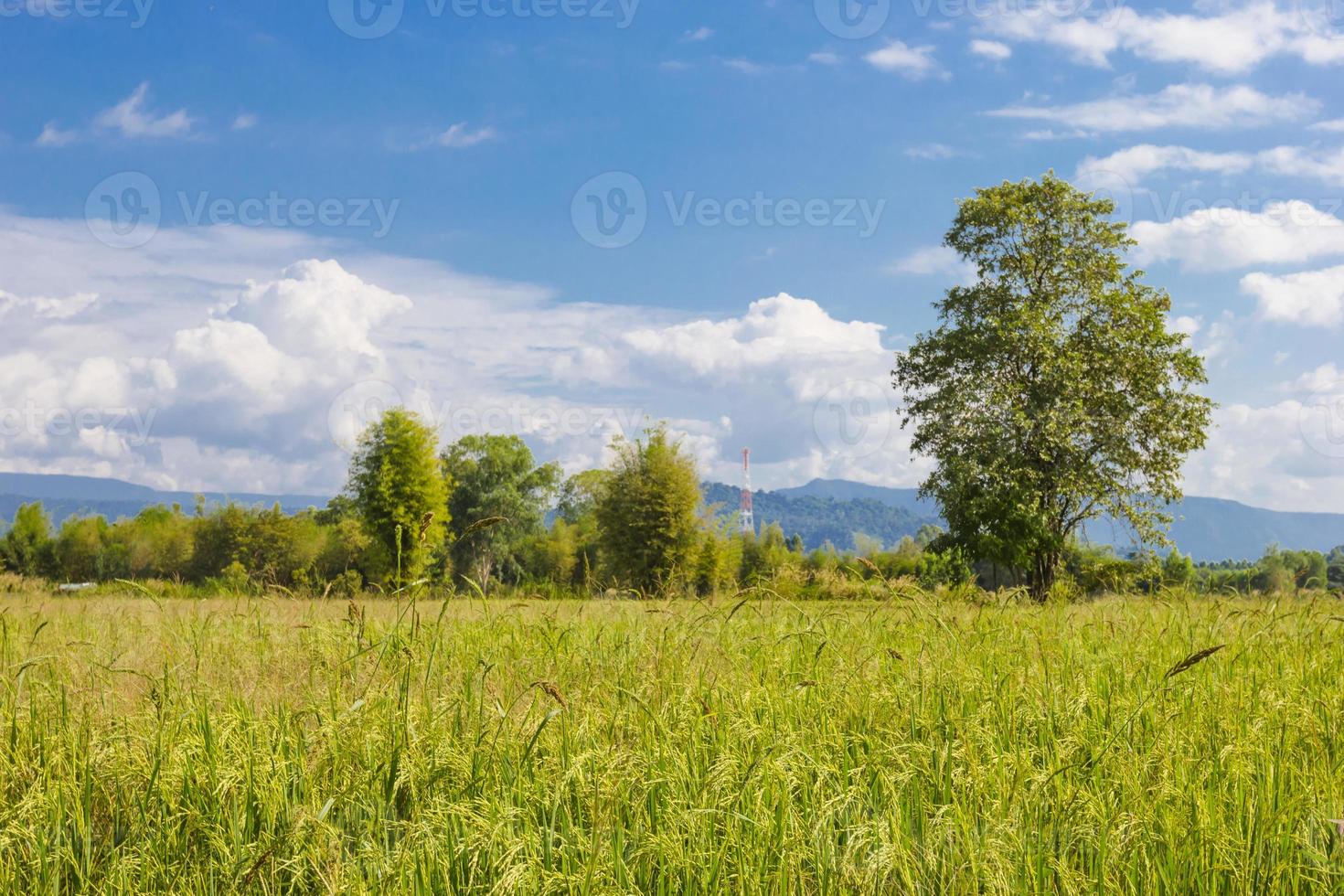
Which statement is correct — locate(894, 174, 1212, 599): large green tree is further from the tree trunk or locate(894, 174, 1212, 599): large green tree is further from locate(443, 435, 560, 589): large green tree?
locate(443, 435, 560, 589): large green tree

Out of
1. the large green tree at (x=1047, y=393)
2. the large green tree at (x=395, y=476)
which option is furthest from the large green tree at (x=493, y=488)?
the large green tree at (x=1047, y=393)

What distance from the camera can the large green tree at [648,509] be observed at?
40469mm

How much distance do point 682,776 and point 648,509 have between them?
3675 centimetres

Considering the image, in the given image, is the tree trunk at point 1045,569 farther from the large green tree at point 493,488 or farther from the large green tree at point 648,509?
the large green tree at point 493,488

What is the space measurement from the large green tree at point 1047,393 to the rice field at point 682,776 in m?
25.6

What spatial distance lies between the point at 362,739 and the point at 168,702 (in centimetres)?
161

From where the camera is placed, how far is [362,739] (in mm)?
4277

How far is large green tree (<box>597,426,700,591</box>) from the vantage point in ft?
133

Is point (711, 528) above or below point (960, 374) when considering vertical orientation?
below

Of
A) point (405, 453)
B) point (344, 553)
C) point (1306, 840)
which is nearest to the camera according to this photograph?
point (1306, 840)

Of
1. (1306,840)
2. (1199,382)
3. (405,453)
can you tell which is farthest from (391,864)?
(405,453)

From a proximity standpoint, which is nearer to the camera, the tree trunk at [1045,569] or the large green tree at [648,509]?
the tree trunk at [1045,569]

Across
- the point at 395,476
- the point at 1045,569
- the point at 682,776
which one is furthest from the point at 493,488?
the point at 682,776

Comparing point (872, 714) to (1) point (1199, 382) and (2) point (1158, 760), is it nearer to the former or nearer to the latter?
(2) point (1158, 760)
